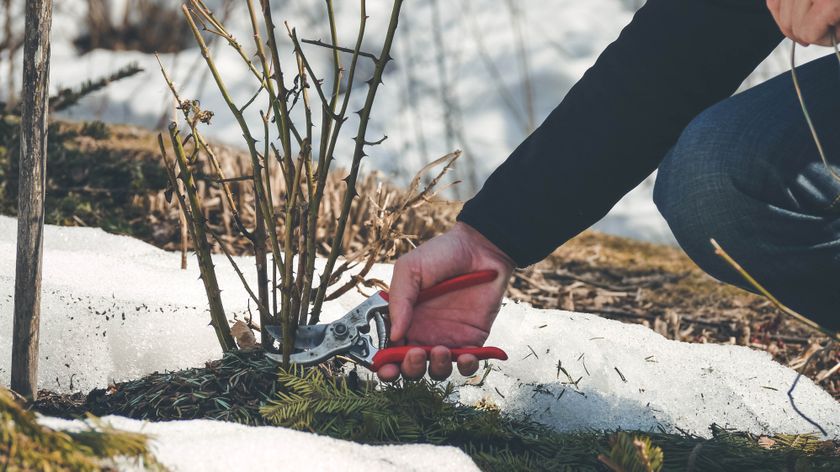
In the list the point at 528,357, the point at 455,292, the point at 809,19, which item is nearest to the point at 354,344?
the point at 455,292

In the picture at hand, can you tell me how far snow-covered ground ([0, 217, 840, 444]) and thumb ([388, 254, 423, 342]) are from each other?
0.27 meters

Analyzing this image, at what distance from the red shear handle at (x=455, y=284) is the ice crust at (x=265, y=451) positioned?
45cm

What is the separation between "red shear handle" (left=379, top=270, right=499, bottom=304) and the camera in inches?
63.0

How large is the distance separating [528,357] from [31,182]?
3.64ft

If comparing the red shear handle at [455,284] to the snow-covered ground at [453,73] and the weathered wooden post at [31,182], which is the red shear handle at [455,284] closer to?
the weathered wooden post at [31,182]

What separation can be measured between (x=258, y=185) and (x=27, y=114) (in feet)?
1.28

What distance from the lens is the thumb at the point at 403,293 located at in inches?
59.6

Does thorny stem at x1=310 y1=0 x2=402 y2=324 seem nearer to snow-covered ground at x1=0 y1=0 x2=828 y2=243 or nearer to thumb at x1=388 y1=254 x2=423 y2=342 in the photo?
thumb at x1=388 y1=254 x2=423 y2=342

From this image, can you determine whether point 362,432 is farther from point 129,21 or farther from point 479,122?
point 129,21

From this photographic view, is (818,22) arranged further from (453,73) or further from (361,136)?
(453,73)

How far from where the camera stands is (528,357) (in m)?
1.90

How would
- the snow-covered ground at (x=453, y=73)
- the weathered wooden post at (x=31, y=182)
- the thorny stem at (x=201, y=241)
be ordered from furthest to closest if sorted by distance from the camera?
the snow-covered ground at (x=453, y=73) → the thorny stem at (x=201, y=241) → the weathered wooden post at (x=31, y=182)

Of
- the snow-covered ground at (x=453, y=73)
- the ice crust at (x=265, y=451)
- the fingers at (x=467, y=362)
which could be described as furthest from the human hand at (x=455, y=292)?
the snow-covered ground at (x=453, y=73)

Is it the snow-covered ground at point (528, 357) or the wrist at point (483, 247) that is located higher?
the wrist at point (483, 247)
